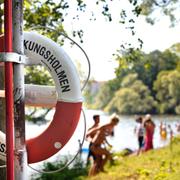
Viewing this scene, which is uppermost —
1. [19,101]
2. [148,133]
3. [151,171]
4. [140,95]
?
[140,95]

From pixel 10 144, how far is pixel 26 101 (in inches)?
14.2

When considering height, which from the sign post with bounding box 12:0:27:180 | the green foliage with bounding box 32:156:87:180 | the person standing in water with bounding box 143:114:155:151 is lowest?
the green foliage with bounding box 32:156:87:180

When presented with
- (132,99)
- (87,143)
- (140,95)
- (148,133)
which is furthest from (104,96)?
(148,133)

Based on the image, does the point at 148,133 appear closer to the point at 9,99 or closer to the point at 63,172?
the point at 63,172

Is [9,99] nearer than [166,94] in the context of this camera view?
Yes

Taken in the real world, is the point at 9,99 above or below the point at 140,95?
below

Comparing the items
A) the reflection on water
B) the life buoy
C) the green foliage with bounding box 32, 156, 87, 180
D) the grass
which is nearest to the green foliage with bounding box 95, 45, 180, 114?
the reflection on water

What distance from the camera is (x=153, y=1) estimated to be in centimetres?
491

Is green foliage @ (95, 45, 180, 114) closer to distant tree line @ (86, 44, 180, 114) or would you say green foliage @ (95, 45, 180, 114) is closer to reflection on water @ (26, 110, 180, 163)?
distant tree line @ (86, 44, 180, 114)

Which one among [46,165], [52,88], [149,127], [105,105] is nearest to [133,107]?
[105,105]

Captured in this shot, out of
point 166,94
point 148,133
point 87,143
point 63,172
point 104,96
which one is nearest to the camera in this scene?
point 63,172

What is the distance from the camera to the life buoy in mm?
2182

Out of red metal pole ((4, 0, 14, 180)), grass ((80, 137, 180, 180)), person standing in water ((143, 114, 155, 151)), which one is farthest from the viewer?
person standing in water ((143, 114, 155, 151))

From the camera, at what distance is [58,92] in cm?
221
